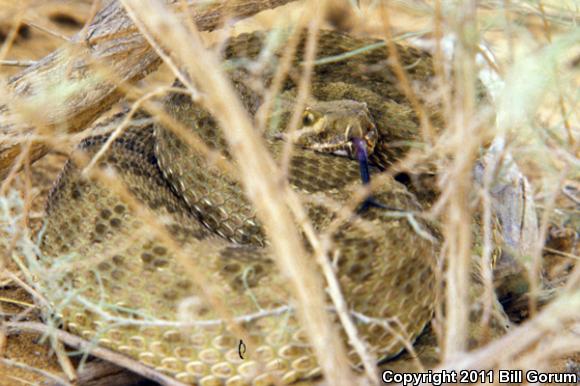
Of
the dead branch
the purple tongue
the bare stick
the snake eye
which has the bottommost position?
the bare stick

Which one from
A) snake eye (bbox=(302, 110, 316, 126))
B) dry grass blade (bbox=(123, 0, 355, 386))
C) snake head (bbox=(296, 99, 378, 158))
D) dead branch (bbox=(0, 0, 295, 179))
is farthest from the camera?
snake eye (bbox=(302, 110, 316, 126))

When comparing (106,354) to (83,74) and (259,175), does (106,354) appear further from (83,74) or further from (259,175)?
(259,175)

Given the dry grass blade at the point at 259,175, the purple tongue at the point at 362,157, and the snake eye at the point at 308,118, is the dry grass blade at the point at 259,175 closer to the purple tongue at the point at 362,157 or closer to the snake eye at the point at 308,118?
the purple tongue at the point at 362,157

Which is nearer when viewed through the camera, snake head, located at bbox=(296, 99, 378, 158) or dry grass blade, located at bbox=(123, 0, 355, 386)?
dry grass blade, located at bbox=(123, 0, 355, 386)

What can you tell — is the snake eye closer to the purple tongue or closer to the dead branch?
the purple tongue

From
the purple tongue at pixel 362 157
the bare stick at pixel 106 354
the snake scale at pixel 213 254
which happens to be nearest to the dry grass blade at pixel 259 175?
the snake scale at pixel 213 254

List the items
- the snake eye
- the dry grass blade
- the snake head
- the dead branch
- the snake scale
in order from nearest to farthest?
the dry grass blade < the snake scale < the dead branch < the snake head < the snake eye

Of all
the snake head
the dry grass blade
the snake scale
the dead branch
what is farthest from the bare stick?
the snake head
